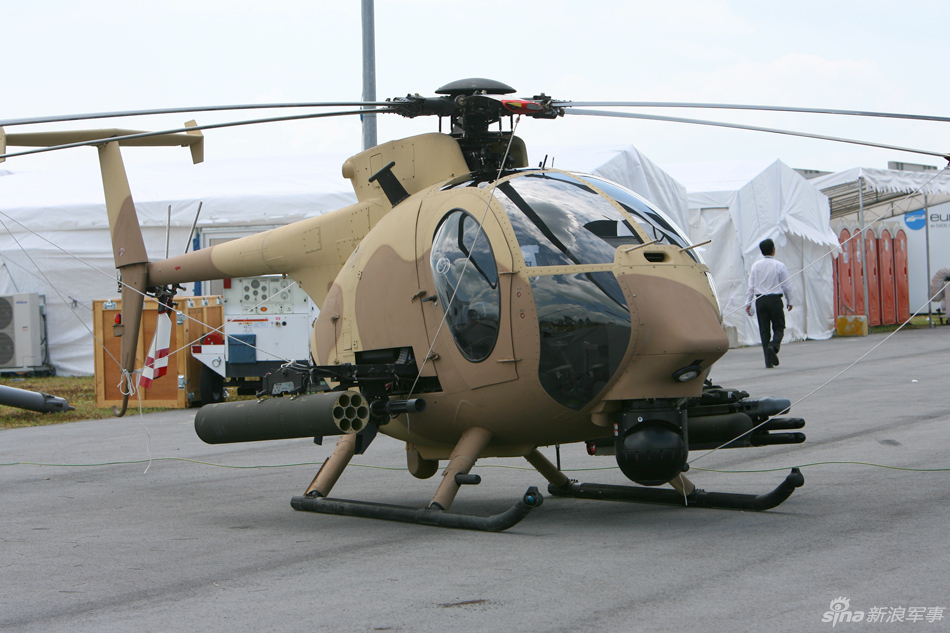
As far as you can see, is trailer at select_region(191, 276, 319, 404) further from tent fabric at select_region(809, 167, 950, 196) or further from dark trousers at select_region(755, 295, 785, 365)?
tent fabric at select_region(809, 167, 950, 196)

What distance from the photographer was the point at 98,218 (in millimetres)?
20766

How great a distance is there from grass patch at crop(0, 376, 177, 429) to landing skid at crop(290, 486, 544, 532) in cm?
879

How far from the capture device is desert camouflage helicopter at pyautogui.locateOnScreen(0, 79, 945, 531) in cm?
567

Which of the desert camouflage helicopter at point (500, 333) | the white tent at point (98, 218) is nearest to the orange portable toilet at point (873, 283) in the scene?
the white tent at point (98, 218)

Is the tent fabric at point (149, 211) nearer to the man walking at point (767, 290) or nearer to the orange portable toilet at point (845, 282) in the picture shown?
the man walking at point (767, 290)

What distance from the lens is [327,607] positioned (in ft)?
14.3

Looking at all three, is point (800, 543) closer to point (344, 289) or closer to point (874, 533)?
point (874, 533)

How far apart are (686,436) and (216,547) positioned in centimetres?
292

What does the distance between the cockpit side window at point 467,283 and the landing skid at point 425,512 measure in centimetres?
98

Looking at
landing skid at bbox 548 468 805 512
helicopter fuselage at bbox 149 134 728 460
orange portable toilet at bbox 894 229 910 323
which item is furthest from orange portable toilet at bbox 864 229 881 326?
helicopter fuselage at bbox 149 134 728 460

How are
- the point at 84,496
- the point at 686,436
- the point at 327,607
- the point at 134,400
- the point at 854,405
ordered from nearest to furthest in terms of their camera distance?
the point at 327,607 < the point at 686,436 < the point at 84,496 < the point at 854,405 < the point at 134,400


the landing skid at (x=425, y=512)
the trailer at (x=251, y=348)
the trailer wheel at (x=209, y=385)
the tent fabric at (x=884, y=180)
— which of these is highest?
the tent fabric at (x=884, y=180)

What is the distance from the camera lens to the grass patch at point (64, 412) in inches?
564

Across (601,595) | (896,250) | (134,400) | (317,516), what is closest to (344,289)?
(317,516)
